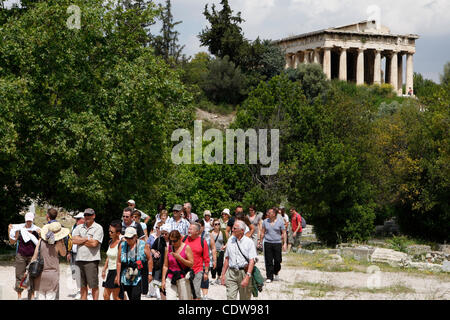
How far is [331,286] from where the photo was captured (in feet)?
53.4

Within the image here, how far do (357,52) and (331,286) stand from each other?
232 ft

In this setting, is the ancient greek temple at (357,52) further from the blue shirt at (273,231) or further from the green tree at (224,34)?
the blue shirt at (273,231)

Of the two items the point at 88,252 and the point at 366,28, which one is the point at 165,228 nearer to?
the point at 88,252

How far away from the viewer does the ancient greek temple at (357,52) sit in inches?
3184

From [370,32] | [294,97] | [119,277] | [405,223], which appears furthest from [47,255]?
[370,32]

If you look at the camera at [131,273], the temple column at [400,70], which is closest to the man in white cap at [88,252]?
the camera at [131,273]

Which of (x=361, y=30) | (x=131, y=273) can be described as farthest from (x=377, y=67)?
(x=131, y=273)

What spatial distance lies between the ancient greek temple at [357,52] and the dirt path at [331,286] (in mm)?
62528

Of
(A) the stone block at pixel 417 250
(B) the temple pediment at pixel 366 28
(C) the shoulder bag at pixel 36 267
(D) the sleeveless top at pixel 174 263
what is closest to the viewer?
(D) the sleeveless top at pixel 174 263

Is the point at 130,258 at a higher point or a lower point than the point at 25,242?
lower

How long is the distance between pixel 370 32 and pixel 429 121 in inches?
1786

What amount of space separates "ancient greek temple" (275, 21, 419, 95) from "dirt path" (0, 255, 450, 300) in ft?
205

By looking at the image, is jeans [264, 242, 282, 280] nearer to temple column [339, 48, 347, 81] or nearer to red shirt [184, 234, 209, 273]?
red shirt [184, 234, 209, 273]

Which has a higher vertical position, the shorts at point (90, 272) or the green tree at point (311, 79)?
the green tree at point (311, 79)
